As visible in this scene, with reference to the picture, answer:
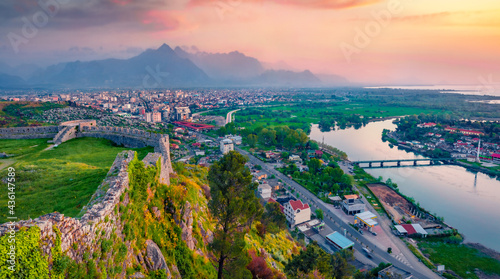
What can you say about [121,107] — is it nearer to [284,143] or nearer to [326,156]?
[284,143]

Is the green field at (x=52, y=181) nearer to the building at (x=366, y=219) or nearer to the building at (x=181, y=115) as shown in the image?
the building at (x=366, y=219)

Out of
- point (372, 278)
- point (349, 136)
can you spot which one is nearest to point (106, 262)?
point (372, 278)

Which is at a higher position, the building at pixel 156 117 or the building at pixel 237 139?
the building at pixel 156 117

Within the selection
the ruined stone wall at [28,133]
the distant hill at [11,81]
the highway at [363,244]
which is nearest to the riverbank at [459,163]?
the highway at [363,244]

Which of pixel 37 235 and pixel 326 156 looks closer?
pixel 37 235

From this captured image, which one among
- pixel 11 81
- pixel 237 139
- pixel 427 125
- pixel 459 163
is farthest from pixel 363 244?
pixel 11 81

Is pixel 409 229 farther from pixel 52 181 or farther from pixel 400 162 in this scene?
pixel 52 181

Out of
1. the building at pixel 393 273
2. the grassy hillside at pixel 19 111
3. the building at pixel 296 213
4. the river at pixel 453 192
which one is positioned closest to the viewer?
the building at pixel 393 273
